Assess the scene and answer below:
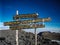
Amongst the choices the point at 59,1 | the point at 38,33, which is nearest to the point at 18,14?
the point at 38,33

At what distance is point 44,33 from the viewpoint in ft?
16.6

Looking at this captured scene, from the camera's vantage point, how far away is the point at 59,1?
5.20 m

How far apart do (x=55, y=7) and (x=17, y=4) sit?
85cm

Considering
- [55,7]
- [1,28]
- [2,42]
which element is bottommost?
[2,42]

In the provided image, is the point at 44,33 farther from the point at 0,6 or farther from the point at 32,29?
the point at 0,6

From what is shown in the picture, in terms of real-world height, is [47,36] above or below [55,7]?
below

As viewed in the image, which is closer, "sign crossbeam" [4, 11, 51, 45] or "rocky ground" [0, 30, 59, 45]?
"sign crossbeam" [4, 11, 51, 45]

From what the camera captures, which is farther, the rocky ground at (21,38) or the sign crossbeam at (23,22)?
the rocky ground at (21,38)

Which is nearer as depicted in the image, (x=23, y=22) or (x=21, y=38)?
(x=23, y=22)

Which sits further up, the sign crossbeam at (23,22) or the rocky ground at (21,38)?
the sign crossbeam at (23,22)

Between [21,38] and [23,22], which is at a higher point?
[23,22]

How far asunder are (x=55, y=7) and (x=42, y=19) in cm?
51

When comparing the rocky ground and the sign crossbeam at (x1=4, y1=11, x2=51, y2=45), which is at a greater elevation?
the sign crossbeam at (x1=4, y1=11, x2=51, y2=45)

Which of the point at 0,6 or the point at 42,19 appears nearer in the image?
the point at 42,19
